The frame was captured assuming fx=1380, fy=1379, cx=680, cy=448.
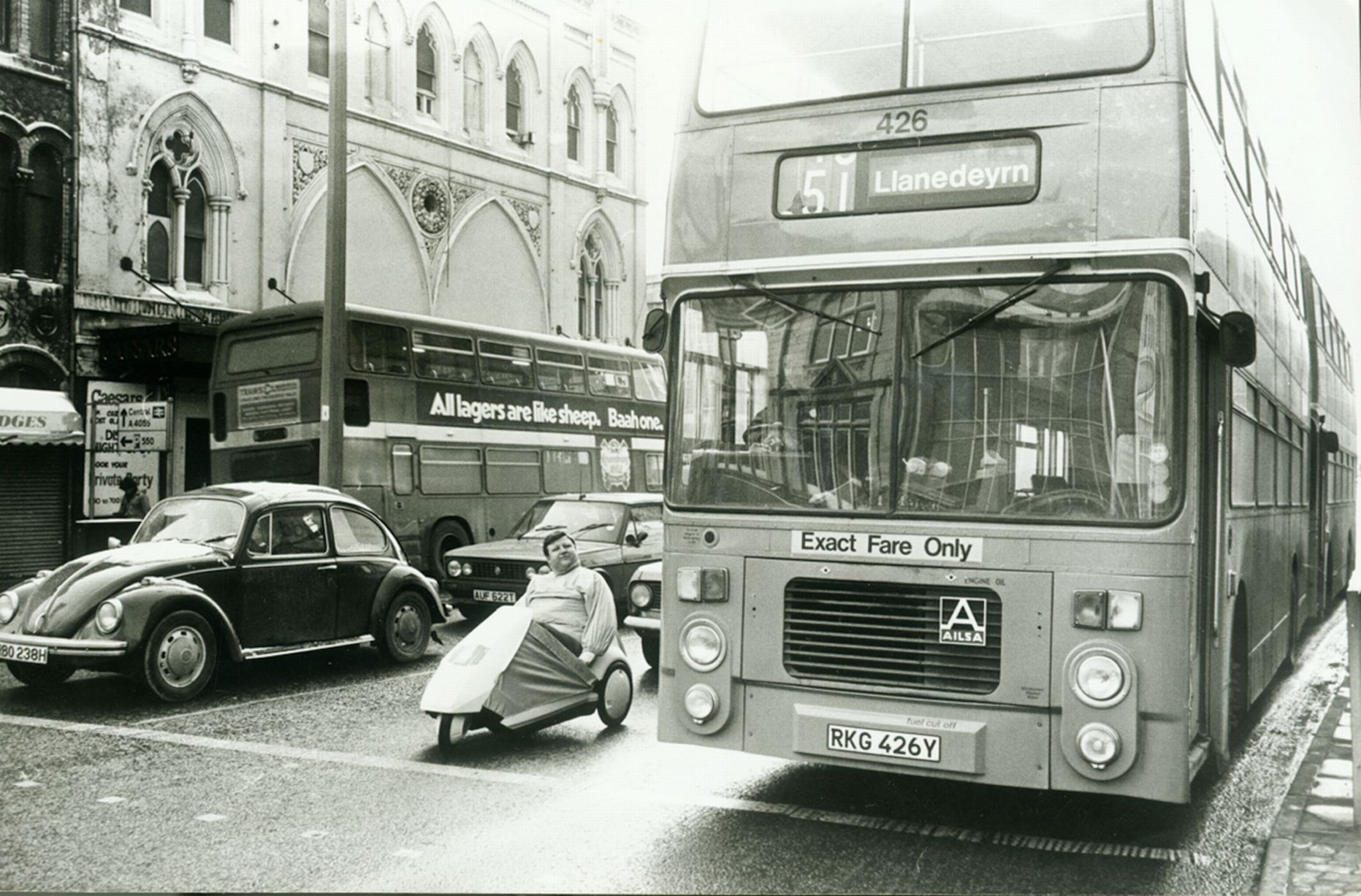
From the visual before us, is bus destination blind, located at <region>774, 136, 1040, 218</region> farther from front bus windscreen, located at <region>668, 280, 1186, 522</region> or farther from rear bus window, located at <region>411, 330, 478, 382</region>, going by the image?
rear bus window, located at <region>411, 330, 478, 382</region>

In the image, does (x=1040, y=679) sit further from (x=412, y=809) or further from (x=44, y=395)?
(x=44, y=395)

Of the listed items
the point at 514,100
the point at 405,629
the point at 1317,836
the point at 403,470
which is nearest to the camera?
the point at 1317,836

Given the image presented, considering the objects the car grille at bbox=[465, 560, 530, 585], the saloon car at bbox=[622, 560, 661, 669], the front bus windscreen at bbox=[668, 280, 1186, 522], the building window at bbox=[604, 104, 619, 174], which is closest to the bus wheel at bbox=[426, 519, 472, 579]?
the car grille at bbox=[465, 560, 530, 585]

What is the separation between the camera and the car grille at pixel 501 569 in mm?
14016

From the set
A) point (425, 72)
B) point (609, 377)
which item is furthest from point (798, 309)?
point (425, 72)

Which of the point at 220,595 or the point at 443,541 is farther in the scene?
the point at 443,541

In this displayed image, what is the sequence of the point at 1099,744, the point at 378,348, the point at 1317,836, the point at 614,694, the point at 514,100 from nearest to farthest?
the point at 1099,744
the point at 1317,836
the point at 614,694
the point at 378,348
the point at 514,100

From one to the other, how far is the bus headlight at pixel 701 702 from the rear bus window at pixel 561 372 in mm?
14553

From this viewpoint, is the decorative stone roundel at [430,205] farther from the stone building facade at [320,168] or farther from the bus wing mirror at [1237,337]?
the bus wing mirror at [1237,337]

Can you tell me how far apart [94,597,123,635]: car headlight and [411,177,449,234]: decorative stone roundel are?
17500 mm

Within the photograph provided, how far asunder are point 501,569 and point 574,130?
18.5m

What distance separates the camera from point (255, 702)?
33.1 feet

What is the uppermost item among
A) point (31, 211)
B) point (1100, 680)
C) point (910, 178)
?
point (31, 211)

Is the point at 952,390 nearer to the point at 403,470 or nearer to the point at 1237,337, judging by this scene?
the point at 1237,337
